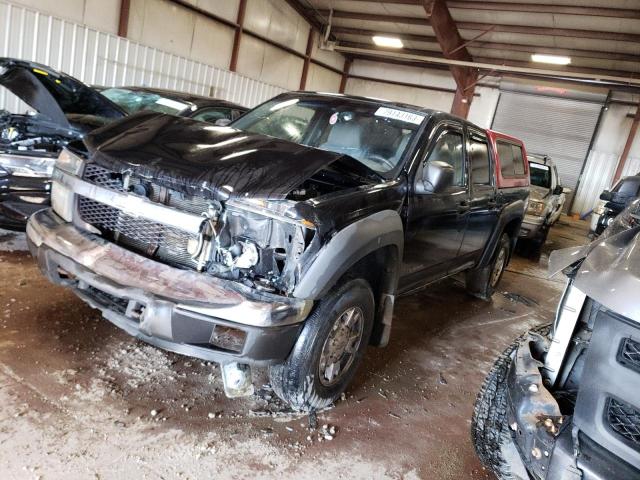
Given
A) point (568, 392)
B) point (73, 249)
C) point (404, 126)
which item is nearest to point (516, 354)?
point (568, 392)

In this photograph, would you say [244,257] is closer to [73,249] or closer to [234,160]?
[234,160]

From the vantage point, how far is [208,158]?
2.56 metres

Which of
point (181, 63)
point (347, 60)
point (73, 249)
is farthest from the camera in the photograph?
point (347, 60)

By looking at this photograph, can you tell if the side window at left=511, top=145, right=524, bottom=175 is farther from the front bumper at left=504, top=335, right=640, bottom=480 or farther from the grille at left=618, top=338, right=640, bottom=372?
the grille at left=618, top=338, right=640, bottom=372

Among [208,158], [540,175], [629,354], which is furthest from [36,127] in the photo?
[540,175]

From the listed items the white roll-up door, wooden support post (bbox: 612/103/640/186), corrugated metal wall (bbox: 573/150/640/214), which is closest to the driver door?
the white roll-up door

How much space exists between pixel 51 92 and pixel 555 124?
53.2 feet

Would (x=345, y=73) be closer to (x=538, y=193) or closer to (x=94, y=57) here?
(x=94, y=57)

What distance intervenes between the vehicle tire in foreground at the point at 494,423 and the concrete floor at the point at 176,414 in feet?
1.23

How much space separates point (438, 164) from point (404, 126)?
498 millimetres

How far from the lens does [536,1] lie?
1173 cm

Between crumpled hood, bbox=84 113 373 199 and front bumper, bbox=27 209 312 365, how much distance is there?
0.42 metres

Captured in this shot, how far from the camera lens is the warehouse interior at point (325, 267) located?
241 cm

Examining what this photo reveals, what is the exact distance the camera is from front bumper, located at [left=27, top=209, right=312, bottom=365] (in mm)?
2213
